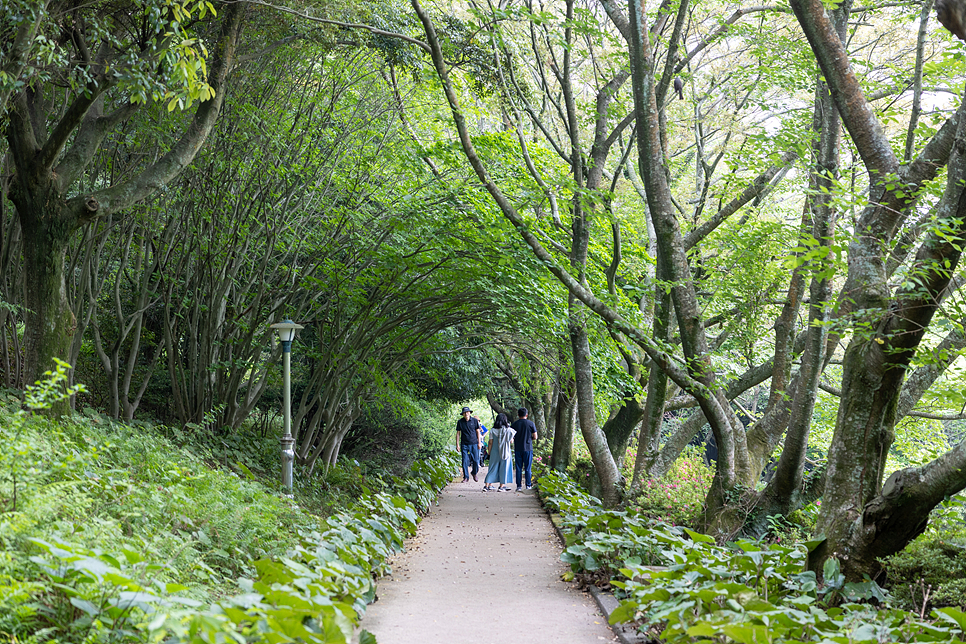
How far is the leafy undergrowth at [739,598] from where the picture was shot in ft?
12.0

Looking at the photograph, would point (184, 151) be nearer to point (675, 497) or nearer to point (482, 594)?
point (482, 594)

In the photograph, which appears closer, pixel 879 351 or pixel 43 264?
pixel 879 351

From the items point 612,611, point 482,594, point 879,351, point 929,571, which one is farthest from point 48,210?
point 929,571

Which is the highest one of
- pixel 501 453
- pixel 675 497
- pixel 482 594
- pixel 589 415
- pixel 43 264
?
pixel 43 264

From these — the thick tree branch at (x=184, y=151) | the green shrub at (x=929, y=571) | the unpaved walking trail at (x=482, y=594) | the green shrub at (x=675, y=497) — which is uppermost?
the thick tree branch at (x=184, y=151)

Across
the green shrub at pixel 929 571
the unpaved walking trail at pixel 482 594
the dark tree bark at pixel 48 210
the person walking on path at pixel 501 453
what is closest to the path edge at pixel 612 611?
the unpaved walking trail at pixel 482 594

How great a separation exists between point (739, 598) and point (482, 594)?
2897 mm

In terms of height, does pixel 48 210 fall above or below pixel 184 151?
below

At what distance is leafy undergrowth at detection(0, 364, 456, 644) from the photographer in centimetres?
295

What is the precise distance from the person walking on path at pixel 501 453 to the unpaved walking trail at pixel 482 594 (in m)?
4.71

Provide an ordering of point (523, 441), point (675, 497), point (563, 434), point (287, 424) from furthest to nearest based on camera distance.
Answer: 1. point (563, 434)
2. point (523, 441)
3. point (287, 424)
4. point (675, 497)

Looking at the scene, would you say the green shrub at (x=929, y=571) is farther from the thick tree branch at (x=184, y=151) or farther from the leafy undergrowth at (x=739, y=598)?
the thick tree branch at (x=184, y=151)

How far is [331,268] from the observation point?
11633mm

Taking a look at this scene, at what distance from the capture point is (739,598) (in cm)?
431
